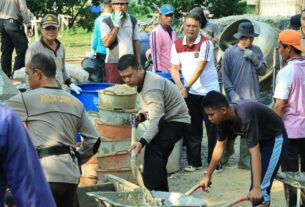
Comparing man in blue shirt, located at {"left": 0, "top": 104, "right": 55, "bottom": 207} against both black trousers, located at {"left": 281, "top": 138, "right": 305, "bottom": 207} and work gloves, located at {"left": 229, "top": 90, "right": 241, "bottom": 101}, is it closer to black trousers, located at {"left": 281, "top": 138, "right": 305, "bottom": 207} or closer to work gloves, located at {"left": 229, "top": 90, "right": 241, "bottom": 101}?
black trousers, located at {"left": 281, "top": 138, "right": 305, "bottom": 207}

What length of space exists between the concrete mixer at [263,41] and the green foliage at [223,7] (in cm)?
441

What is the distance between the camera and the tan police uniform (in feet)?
17.0

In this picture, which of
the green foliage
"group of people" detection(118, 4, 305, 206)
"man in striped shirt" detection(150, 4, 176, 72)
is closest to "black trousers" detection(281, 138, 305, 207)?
"group of people" detection(118, 4, 305, 206)

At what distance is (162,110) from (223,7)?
40.3 ft

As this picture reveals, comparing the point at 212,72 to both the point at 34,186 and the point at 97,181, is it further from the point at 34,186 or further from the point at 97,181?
the point at 34,186

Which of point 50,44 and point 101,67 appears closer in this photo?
point 50,44

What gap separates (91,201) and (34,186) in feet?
13.7

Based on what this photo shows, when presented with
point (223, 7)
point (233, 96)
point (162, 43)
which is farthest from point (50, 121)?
point (223, 7)

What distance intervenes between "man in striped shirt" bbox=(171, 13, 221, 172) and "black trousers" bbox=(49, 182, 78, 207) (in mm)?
3592

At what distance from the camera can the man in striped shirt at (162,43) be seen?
390 inches

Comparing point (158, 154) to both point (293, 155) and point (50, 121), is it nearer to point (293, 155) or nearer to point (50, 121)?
point (293, 155)

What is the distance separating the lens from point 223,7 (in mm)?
18703

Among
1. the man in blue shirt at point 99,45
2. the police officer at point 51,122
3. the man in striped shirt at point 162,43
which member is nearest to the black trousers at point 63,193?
the police officer at point 51,122

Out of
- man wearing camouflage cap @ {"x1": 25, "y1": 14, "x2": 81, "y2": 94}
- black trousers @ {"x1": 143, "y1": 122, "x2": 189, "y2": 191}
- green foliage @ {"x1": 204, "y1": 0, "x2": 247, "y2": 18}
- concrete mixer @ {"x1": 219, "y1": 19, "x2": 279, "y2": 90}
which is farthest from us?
green foliage @ {"x1": 204, "y1": 0, "x2": 247, "y2": 18}
